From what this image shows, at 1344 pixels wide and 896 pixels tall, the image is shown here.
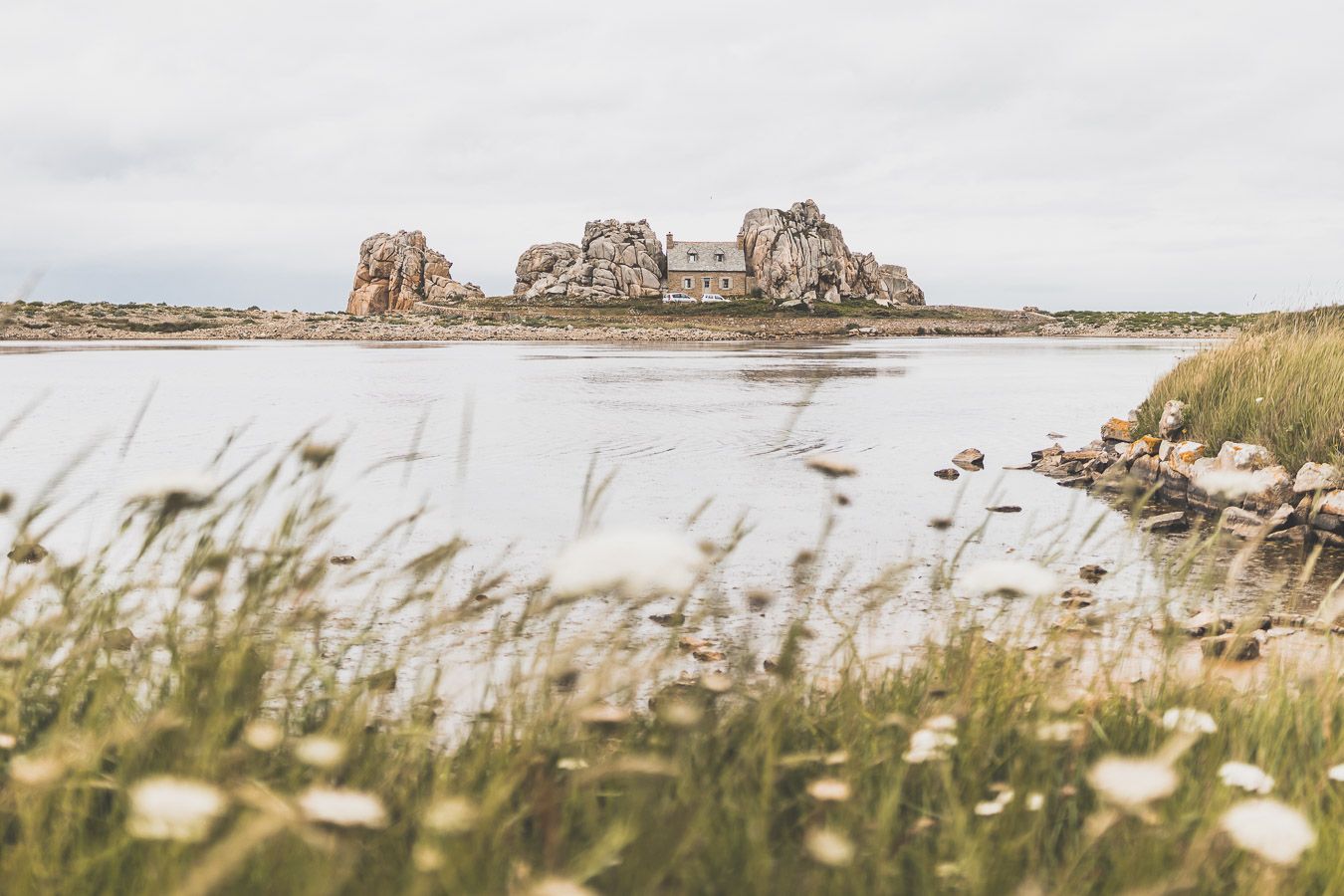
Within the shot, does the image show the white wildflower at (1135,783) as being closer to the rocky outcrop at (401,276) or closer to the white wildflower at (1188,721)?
the white wildflower at (1188,721)

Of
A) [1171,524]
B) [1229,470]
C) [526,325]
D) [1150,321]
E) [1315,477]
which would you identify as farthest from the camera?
[1150,321]

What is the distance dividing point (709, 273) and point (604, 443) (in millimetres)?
96593

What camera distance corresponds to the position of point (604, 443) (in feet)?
47.6

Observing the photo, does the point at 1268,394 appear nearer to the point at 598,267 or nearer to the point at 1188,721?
the point at 1188,721

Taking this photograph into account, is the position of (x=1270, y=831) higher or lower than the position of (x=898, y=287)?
lower

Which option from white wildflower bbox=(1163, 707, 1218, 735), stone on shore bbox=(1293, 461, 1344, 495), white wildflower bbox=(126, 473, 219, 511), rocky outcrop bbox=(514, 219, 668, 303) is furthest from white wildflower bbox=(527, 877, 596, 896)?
rocky outcrop bbox=(514, 219, 668, 303)

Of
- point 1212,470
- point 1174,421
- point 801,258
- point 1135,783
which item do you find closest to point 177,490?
point 1135,783

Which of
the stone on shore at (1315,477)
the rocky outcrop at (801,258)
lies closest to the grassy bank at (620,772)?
the stone on shore at (1315,477)

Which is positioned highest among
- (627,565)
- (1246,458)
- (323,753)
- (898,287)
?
(898,287)

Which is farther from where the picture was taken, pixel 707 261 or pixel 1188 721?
pixel 707 261

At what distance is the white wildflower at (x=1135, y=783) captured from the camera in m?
1.67

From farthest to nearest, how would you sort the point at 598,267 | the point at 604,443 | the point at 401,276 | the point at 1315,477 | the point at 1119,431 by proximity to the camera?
the point at 401,276, the point at 598,267, the point at 604,443, the point at 1119,431, the point at 1315,477

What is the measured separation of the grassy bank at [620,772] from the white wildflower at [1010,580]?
0.04ft

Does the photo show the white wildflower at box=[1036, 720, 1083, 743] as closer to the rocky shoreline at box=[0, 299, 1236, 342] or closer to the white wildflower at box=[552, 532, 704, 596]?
the white wildflower at box=[552, 532, 704, 596]
